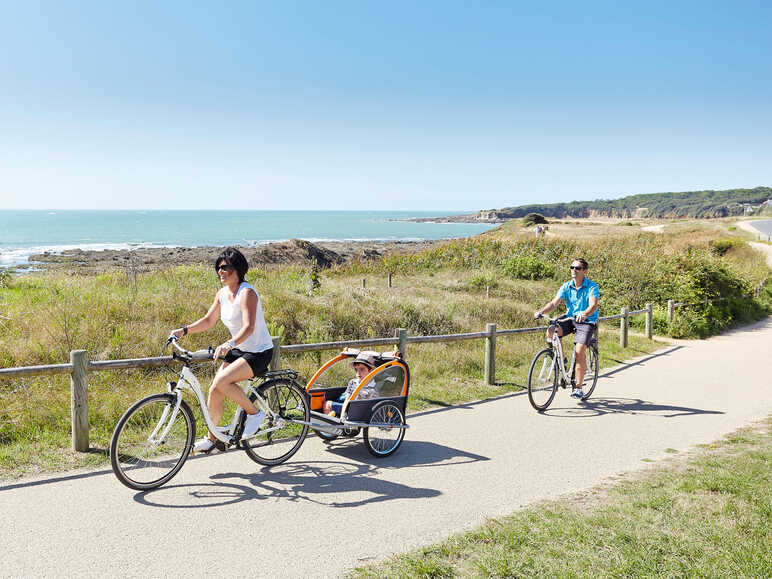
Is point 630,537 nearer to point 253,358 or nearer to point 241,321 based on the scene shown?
point 253,358

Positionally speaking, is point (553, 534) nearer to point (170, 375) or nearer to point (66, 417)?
point (66, 417)

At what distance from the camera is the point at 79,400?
5961 millimetres

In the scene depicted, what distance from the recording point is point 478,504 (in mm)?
Answer: 4926

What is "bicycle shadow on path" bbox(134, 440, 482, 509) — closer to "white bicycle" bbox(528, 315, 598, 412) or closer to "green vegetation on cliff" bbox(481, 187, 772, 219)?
"white bicycle" bbox(528, 315, 598, 412)

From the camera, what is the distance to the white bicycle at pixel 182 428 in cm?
517

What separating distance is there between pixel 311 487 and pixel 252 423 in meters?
0.87

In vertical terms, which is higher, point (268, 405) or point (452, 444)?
point (268, 405)

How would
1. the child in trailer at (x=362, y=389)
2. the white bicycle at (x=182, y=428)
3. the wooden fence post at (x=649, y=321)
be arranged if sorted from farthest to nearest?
the wooden fence post at (x=649, y=321)
the child in trailer at (x=362, y=389)
the white bicycle at (x=182, y=428)

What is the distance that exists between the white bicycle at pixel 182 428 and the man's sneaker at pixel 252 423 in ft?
0.21

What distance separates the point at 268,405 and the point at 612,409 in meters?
5.33

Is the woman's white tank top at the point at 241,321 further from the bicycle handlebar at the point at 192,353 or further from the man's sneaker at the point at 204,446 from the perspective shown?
the man's sneaker at the point at 204,446

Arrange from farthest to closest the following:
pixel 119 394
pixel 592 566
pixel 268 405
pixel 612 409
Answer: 1. pixel 612 409
2. pixel 119 394
3. pixel 268 405
4. pixel 592 566

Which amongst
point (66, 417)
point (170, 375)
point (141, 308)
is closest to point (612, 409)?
point (170, 375)

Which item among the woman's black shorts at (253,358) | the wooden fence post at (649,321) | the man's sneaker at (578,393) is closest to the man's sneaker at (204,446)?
the woman's black shorts at (253,358)
